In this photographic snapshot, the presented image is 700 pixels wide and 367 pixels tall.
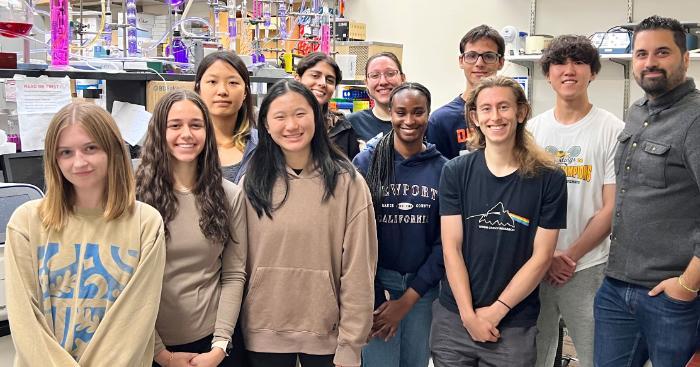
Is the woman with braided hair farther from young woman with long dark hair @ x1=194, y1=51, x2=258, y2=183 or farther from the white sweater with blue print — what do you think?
the white sweater with blue print

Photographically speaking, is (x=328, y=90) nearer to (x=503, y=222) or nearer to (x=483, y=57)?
(x=483, y=57)

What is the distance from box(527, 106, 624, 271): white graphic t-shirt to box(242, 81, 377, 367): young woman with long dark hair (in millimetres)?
681

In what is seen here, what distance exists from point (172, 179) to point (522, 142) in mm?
937

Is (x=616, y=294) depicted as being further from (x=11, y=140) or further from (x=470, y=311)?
(x=11, y=140)

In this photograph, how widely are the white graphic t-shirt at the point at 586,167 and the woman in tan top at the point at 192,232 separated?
0.99 m

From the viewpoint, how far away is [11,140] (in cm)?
185

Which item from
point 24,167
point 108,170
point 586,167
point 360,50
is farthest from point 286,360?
point 360,50

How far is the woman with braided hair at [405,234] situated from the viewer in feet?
6.06

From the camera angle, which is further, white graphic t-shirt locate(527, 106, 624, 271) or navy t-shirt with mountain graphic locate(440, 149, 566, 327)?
white graphic t-shirt locate(527, 106, 624, 271)

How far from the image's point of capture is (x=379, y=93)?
235cm

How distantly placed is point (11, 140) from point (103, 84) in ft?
1.53

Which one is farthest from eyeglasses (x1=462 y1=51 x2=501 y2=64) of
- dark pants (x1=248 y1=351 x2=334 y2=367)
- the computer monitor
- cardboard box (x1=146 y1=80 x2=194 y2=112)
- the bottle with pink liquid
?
the computer monitor

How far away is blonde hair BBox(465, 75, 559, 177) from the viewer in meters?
1.73

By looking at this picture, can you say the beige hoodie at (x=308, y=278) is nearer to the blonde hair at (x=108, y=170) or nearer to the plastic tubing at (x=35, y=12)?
the blonde hair at (x=108, y=170)
